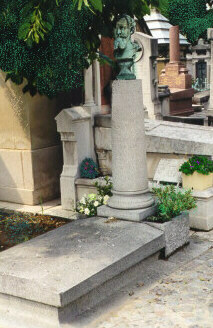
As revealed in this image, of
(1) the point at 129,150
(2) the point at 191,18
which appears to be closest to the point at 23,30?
(1) the point at 129,150

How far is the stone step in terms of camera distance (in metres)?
4.52

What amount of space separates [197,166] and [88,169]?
193cm

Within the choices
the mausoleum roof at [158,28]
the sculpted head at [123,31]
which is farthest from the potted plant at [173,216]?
the mausoleum roof at [158,28]

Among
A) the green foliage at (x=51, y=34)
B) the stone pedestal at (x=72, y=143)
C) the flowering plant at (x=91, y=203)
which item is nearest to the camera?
the green foliage at (x=51, y=34)

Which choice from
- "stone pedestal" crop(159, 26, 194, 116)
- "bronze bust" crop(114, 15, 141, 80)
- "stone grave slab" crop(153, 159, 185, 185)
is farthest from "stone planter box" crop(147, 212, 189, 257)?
"stone pedestal" crop(159, 26, 194, 116)

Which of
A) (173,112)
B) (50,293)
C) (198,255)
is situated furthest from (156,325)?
(173,112)

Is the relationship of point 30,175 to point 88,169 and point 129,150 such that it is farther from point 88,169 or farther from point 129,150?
point 129,150

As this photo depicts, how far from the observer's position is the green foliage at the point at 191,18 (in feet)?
115

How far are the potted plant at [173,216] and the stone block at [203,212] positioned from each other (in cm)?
18

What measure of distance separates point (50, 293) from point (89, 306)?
2.06ft

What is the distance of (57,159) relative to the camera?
918 centimetres

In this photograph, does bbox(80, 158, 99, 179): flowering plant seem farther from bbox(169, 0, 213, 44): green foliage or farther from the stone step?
bbox(169, 0, 213, 44): green foliage

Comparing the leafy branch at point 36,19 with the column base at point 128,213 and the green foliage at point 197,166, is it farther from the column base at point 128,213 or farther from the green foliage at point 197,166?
the green foliage at point 197,166

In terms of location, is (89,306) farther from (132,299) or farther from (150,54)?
(150,54)
